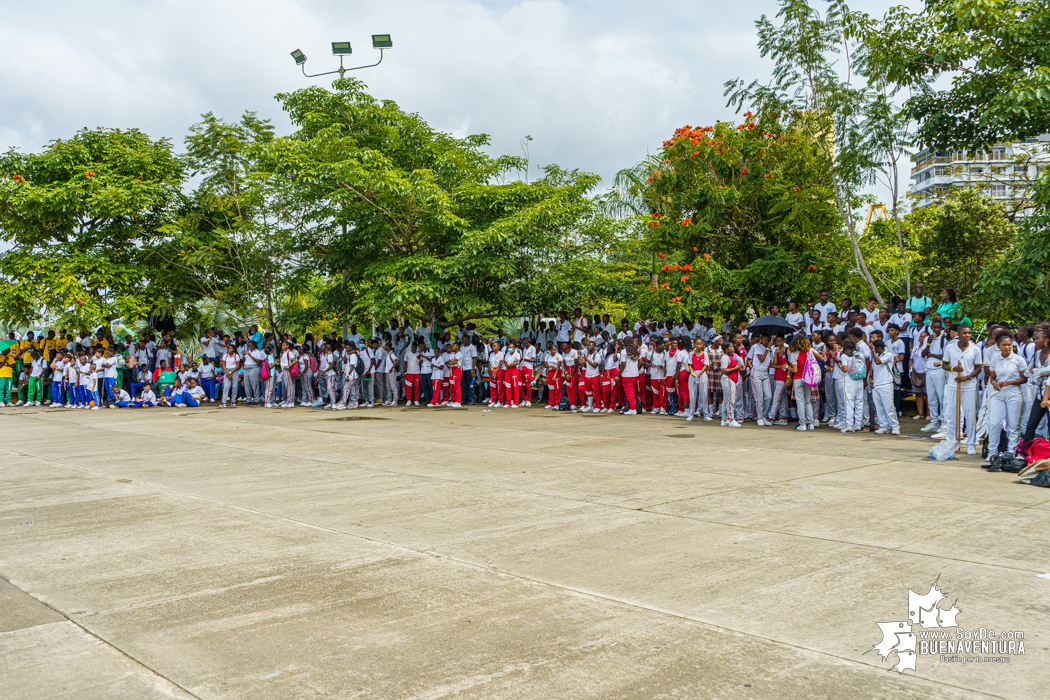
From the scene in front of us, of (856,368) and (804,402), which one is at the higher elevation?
(856,368)

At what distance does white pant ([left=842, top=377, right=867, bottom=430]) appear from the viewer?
13.4 metres

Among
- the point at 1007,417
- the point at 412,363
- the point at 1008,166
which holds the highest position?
the point at 1008,166

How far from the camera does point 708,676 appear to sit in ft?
12.5

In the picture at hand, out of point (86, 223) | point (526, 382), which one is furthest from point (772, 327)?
point (86, 223)

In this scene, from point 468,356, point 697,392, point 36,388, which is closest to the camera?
point 697,392

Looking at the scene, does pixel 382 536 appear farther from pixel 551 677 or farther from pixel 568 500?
pixel 551 677

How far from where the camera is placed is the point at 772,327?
16953mm

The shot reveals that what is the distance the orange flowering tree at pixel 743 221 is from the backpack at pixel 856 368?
5.08 metres

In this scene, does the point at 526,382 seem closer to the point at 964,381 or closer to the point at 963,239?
the point at 964,381

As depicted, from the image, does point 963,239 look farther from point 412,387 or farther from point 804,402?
point 412,387

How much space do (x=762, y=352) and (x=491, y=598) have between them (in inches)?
443

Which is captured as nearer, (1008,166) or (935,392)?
(935,392)

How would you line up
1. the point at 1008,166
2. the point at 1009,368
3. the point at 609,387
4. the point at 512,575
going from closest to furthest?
1. the point at 512,575
2. the point at 1009,368
3. the point at 609,387
4. the point at 1008,166

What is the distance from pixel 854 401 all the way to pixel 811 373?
32.7 inches
